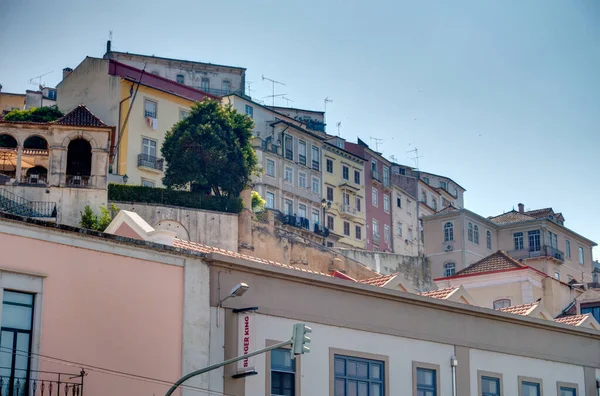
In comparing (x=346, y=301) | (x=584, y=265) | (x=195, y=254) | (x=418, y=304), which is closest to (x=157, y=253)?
(x=195, y=254)

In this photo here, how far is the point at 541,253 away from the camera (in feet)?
259

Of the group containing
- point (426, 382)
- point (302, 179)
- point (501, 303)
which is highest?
point (302, 179)

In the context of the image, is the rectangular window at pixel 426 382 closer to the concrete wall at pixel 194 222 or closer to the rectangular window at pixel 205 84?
the concrete wall at pixel 194 222

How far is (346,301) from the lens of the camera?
26391 mm

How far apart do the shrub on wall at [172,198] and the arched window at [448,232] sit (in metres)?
22.6

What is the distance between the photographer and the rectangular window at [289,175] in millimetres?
81688

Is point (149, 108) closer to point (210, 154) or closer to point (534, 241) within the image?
point (210, 154)

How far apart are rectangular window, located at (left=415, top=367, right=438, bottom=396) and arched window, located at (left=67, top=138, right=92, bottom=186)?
31.1 metres

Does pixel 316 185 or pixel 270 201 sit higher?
pixel 316 185

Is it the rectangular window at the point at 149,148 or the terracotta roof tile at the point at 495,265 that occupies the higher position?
the rectangular window at the point at 149,148

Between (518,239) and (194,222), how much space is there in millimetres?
31277

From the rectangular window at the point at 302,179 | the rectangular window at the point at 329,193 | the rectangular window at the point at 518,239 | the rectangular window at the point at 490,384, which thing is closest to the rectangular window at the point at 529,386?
the rectangular window at the point at 490,384

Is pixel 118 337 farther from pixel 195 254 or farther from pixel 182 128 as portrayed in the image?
pixel 182 128

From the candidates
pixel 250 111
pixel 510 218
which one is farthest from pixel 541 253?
pixel 250 111
